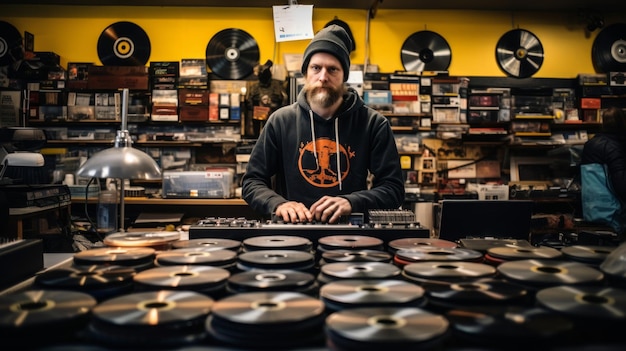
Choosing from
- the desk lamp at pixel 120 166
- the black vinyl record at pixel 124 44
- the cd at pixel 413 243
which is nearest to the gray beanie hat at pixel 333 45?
the desk lamp at pixel 120 166

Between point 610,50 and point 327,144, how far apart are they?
5280 mm

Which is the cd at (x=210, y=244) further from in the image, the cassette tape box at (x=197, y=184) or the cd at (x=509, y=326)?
the cassette tape box at (x=197, y=184)

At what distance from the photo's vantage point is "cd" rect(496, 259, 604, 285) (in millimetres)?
911

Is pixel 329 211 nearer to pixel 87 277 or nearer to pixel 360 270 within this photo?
pixel 360 270

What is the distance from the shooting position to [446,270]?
3.27 feet

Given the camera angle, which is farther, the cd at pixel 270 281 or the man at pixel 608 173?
the man at pixel 608 173

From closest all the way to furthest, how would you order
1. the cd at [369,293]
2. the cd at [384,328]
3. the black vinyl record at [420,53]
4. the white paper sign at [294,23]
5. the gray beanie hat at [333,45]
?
1. the cd at [384,328]
2. the cd at [369,293]
3. the gray beanie hat at [333,45]
4. the white paper sign at [294,23]
5. the black vinyl record at [420,53]

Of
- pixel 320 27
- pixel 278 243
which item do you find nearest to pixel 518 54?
pixel 320 27

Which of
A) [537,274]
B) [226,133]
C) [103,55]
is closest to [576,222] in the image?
[226,133]

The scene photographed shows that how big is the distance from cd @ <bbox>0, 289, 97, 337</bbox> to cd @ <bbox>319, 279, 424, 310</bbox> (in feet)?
1.41

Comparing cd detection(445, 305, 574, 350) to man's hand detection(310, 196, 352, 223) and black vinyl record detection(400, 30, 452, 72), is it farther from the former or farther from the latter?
black vinyl record detection(400, 30, 452, 72)

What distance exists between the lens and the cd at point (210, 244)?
124cm

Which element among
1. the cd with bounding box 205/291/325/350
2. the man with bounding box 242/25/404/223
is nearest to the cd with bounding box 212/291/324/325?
the cd with bounding box 205/291/325/350

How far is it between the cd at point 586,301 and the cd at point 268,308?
413 mm
